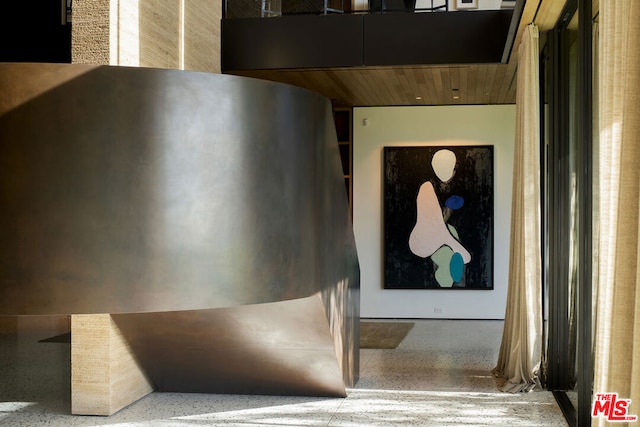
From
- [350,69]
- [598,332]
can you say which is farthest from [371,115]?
[598,332]

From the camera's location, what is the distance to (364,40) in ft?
26.7

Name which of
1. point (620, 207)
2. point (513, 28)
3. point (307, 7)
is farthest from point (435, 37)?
point (620, 207)

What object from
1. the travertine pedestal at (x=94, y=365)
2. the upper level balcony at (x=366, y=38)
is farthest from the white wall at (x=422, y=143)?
the travertine pedestal at (x=94, y=365)

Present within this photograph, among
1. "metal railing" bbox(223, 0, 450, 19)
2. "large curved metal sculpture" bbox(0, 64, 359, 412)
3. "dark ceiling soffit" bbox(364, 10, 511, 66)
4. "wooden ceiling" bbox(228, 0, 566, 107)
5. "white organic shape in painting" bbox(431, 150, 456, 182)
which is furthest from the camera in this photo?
"white organic shape in painting" bbox(431, 150, 456, 182)

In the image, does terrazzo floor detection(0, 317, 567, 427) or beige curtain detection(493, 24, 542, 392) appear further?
beige curtain detection(493, 24, 542, 392)

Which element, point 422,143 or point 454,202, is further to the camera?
point 422,143

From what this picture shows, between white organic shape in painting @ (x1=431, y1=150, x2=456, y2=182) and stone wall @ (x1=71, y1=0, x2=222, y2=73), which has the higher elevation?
stone wall @ (x1=71, y1=0, x2=222, y2=73)

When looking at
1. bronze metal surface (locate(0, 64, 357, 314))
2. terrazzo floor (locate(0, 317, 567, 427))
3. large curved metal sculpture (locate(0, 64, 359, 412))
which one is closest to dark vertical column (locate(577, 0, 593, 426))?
terrazzo floor (locate(0, 317, 567, 427))

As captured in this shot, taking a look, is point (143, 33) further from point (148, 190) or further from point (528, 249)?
point (528, 249)

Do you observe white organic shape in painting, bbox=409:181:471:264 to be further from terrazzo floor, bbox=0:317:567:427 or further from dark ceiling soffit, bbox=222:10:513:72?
dark ceiling soffit, bbox=222:10:513:72

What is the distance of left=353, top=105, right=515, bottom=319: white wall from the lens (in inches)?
429

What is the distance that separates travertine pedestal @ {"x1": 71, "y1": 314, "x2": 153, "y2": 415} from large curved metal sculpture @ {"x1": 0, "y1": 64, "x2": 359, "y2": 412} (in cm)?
243

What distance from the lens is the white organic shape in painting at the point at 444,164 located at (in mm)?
11047

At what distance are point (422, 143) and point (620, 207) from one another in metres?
8.64
